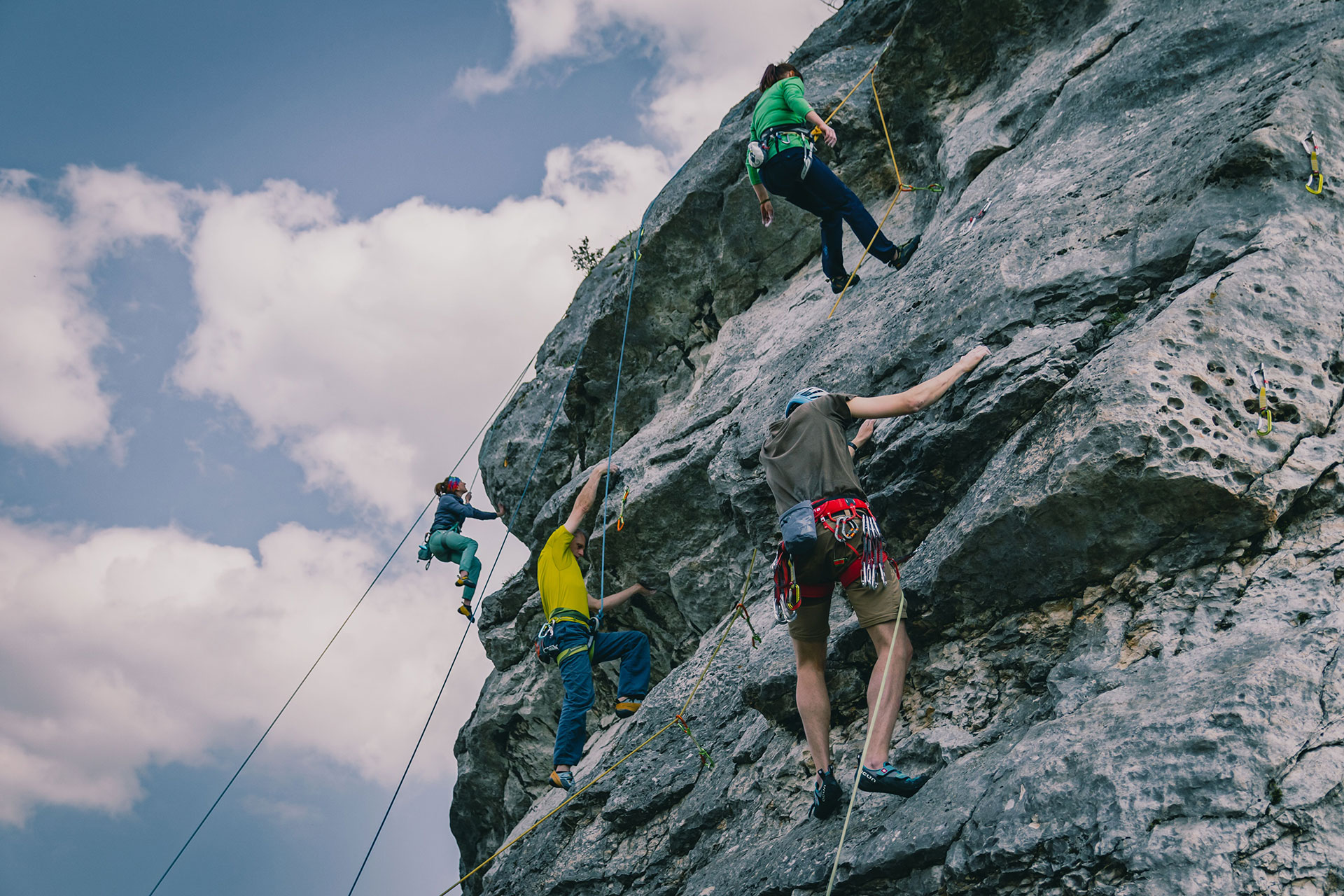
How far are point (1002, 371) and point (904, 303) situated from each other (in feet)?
5.48

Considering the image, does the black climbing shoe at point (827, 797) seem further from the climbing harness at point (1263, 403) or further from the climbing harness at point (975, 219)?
the climbing harness at point (975, 219)

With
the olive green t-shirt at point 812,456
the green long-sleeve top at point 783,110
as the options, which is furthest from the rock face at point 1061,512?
the green long-sleeve top at point 783,110

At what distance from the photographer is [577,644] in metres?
8.18

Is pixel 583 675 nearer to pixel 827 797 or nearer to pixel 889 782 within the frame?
pixel 827 797

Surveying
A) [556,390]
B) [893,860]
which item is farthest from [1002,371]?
[556,390]

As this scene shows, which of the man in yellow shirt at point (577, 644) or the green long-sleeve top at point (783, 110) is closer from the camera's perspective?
the green long-sleeve top at point (783, 110)

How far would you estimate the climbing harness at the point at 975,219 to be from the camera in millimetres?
6648

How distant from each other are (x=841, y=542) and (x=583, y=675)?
13.6 ft

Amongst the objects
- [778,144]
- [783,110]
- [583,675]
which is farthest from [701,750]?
[783,110]

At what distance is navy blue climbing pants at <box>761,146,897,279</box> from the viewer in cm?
745

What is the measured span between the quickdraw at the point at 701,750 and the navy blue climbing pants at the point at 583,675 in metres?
1.33

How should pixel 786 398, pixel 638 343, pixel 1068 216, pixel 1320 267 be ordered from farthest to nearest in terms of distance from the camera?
pixel 638 343 < pixel 786 398 < pixel 1068 216 < pixel 1320 267

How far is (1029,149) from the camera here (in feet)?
22.8

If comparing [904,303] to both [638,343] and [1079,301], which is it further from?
[638,343]
